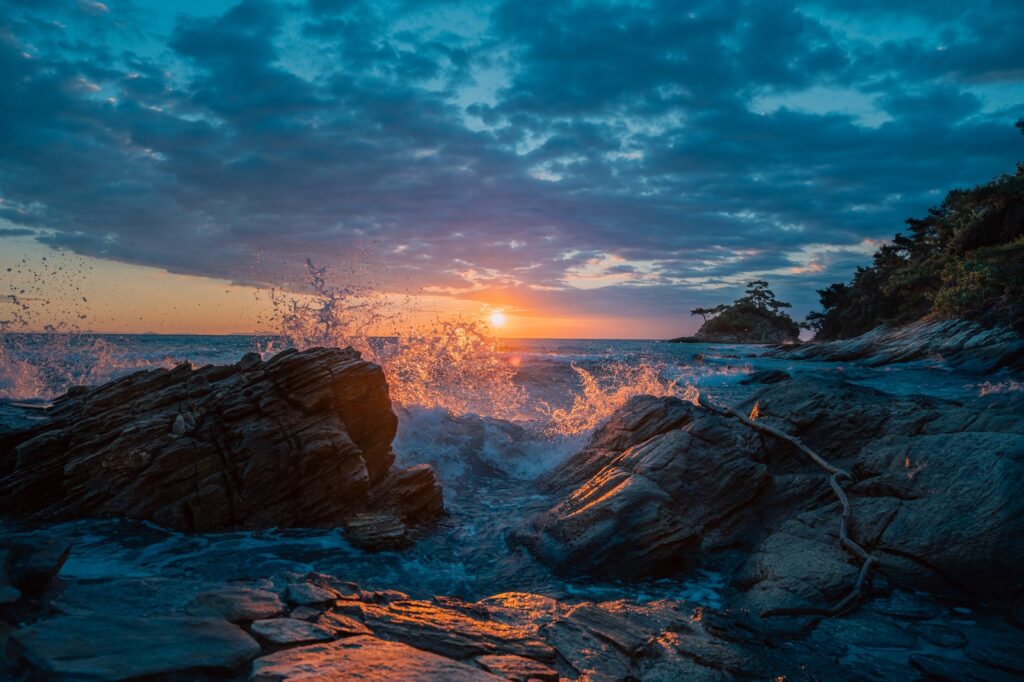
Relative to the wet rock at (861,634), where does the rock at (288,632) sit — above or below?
above

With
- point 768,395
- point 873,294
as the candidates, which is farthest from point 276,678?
point 873,294

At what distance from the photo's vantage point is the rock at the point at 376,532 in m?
7.94

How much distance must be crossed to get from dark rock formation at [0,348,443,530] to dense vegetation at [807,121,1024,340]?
27418 mm

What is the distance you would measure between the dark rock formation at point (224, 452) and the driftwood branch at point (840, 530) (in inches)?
237

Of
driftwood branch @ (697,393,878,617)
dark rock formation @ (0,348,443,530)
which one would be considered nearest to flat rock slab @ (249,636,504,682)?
driftwood branch @ (697,393,878,617)

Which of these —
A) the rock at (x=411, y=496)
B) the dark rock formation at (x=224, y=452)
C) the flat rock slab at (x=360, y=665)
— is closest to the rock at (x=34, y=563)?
the flat rock slab at (x=360, y=665)

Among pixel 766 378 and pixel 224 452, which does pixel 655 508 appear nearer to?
pixel 224 452

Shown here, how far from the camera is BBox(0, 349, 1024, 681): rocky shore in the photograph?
3791mm

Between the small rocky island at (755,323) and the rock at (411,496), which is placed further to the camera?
the small rocky island at (755,323)

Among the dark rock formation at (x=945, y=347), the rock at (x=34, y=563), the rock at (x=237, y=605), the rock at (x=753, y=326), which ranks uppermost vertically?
the rock at (x=753, y=326)

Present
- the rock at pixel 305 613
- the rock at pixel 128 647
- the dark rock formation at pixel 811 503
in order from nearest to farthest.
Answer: the rock at pixel 128 647
the rock at pixel 305 613
the dark rock formation at pixel 811 503

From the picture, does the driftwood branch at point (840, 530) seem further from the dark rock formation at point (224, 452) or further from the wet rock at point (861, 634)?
the dark rock formation at point (224, 452)

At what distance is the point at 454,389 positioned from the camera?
2131 centimetres

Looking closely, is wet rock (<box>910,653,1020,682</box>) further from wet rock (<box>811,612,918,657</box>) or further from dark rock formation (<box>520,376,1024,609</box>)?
dark rock formation (<box>520,376,1024,609</box>)
